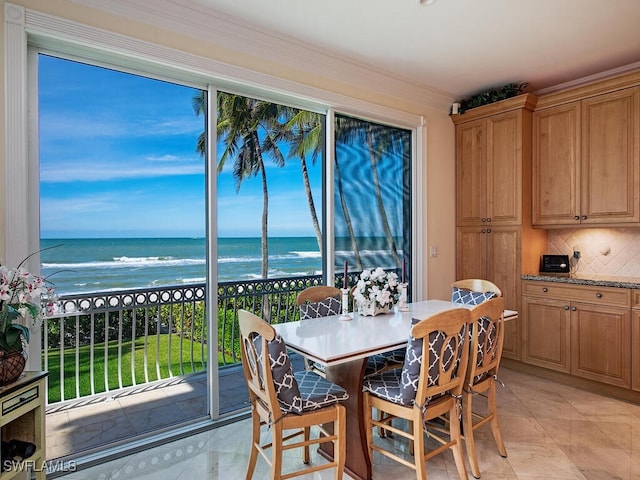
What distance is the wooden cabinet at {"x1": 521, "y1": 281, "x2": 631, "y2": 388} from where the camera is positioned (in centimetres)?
319

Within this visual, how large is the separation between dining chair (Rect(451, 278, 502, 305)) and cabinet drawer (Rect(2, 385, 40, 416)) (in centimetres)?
281

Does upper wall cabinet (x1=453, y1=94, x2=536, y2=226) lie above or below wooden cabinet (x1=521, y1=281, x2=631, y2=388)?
above

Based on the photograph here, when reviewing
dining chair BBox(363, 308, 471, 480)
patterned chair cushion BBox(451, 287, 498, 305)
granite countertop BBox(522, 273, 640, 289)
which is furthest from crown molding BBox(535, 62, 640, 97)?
dining chair BBox(363, 308, 471, 480)

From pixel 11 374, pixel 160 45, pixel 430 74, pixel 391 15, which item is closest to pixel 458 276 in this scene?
pixel 430 74

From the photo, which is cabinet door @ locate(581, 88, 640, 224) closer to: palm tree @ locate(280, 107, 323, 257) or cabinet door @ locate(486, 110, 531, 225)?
cabinet door @ locate(486, 110, 531, 225)

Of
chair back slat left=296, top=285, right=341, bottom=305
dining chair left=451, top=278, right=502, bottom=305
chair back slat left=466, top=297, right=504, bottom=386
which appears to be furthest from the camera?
dining chair left=451, top=278, right=502, bottom=305

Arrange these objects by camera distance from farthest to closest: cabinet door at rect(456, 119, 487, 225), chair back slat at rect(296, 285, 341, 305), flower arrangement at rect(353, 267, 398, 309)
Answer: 1. cabinet door at rect(456, 119, 487, 225)
2. chair back slat at rect(296, 285, 341, 305)
3. flower arrangement at rect(353, 267, 398, 309)

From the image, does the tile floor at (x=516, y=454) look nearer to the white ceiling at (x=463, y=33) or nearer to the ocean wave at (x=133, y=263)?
the ocean wave at (x=133, y=263)

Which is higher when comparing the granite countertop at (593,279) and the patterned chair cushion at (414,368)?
the granite countertop at (593,279)

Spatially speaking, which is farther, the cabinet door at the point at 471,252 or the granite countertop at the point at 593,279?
the cabinet door at the point at 471,252

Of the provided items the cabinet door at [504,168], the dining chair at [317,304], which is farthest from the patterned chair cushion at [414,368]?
the cabinet door at [504,168]

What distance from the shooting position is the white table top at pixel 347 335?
192 centimetres

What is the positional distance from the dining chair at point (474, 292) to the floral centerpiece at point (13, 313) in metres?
2.78

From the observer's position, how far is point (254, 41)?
9.48 ft
